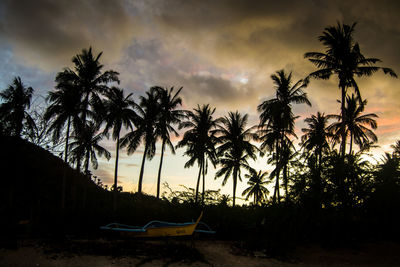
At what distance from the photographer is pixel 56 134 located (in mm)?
15938

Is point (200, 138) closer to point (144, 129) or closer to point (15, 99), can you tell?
point (144, 129)

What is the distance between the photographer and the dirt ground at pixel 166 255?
7664 millimetres

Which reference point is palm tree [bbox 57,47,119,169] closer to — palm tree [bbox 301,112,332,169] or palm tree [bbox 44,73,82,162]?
palm tree [bbox 44,73,82,162]

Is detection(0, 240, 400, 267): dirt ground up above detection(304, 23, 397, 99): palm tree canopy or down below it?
below

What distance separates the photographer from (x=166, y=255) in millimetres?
8594

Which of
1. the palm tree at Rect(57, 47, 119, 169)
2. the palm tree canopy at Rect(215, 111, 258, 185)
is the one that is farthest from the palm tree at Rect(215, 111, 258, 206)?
the palm tree at Rect(57, 47, 119, 169)

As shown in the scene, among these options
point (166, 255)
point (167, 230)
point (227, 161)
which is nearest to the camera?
point (166, 255)

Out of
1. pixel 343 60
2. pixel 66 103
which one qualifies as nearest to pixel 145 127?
pixel 66 103

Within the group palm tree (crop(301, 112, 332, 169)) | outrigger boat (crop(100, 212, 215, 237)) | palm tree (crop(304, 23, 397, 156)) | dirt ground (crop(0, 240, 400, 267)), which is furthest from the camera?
palm tree (crop(301, 112, 332, 169))

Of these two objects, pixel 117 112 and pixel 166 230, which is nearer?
pixel 166 230

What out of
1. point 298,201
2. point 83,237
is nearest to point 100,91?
point 83,237

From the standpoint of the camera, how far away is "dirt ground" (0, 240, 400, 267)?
25.1ft

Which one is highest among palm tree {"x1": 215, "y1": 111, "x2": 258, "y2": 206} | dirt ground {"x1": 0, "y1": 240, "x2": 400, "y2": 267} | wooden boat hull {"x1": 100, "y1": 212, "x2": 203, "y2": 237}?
palm tree {"x1": 215, "y1": 111, "x2": 258, "y2": 206}

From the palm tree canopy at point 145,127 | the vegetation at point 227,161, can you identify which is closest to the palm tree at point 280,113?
the vegetation at point 227,161
